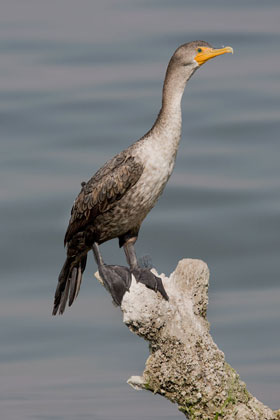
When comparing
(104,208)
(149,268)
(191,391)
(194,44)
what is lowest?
(191,391)

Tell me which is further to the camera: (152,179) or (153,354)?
(152,179)

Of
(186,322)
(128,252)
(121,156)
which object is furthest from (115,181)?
(186,322)

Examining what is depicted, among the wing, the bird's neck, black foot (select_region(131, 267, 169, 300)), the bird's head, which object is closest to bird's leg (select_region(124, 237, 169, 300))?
black foot (select_region(131, 267, 169, 300))

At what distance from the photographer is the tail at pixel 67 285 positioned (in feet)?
21.9

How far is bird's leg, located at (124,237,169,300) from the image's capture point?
518 centimetres

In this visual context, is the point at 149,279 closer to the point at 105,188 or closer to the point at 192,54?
the point at 105,188

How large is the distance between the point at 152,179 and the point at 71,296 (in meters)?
1.08

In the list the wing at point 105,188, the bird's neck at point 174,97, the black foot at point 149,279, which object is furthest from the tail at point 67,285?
the bird's neck at point 174,97

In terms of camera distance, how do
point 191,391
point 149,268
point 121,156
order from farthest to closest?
1. point 121,156
2. point 149,268
3. point 191,391

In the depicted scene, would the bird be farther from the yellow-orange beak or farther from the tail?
the tail

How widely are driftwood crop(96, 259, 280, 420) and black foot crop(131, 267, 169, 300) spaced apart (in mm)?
66

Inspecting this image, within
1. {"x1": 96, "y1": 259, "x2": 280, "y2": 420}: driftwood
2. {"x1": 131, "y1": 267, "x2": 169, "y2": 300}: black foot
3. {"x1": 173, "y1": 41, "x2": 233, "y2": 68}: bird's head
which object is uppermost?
{"x1": 173, "y1": 41, "x2": 233, "y2": 68}: bird's head

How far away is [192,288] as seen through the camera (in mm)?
5203

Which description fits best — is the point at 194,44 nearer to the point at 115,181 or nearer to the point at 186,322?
the point at 115,181
